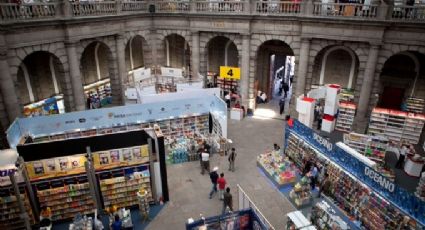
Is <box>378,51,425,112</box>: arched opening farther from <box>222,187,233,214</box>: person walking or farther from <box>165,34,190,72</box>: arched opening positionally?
<box>165,34,190,72</box>: arched opening

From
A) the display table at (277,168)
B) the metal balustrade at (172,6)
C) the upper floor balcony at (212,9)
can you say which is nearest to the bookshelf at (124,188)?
the display table at (277,168)

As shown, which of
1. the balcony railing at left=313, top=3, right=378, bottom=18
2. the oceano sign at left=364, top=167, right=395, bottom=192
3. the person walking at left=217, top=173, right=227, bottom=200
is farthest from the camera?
the balcony railing at left=313, top=3, right=378, bottom=18

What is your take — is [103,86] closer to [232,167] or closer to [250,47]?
[250,47]

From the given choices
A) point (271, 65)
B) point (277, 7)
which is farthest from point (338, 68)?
point (277, 7)

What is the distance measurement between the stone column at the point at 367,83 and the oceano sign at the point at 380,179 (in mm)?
10290

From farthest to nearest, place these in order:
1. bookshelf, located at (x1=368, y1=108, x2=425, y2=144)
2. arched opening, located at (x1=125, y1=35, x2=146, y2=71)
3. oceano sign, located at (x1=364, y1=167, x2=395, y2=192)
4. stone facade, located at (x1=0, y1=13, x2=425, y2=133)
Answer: arched opening, located at (x1=125, y1=35, x2=146, y2=71), bookshelf, located at (x1=368, y1=108, x2=425, y2=144), stone facade, located at (x1=0, y1=13, x2=425, y2=133), oceano sign, located at (x1=364, y1=167, x2=395, y2=192)

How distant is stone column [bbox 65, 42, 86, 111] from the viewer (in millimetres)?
22031

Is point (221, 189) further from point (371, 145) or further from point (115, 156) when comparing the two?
point (371, 145)

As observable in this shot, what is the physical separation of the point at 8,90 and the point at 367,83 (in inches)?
910

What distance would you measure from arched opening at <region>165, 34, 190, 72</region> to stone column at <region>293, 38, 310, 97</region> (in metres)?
11.9

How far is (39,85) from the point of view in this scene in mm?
24797

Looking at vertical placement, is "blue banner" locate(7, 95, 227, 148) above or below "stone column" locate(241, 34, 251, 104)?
below

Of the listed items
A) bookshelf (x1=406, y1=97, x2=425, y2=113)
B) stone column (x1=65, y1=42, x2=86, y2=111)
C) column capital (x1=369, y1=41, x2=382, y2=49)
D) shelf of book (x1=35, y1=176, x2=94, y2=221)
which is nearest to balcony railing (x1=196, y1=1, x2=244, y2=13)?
column capital (x1=369, y1=41, x2=382, y2=49)

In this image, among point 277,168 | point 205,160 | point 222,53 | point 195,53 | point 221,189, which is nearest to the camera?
point 221,189
